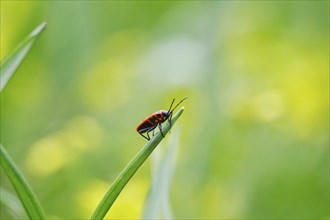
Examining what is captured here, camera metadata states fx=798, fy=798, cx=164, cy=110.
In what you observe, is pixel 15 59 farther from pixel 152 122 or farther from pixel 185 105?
pixel 185 105

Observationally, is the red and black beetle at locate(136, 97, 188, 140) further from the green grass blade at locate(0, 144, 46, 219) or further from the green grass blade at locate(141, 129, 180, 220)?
the green grass blade at locate(0, 144, 46, 219)

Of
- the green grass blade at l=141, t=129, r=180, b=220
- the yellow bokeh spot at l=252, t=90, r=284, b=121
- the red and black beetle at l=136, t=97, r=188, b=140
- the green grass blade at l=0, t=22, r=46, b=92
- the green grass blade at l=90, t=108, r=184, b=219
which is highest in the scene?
the green grass blade at l=0, t=22, r=46, b=92

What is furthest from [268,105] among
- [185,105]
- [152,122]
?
[152,122]

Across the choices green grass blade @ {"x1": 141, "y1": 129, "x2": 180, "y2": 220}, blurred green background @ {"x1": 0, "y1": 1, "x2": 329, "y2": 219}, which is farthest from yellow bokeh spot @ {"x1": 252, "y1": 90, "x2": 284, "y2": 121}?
green grass blade @ {"x1": 141, "y1": 129, "x2": 180, "y2": 220}

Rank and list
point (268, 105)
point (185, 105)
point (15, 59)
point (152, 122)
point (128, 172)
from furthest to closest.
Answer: point (185, 105), point (268, 105), point (152, 122), point (15, 59), point (128, 172)

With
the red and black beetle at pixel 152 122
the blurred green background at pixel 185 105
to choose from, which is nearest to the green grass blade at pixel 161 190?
the red and black beetle at pixel 152 122
